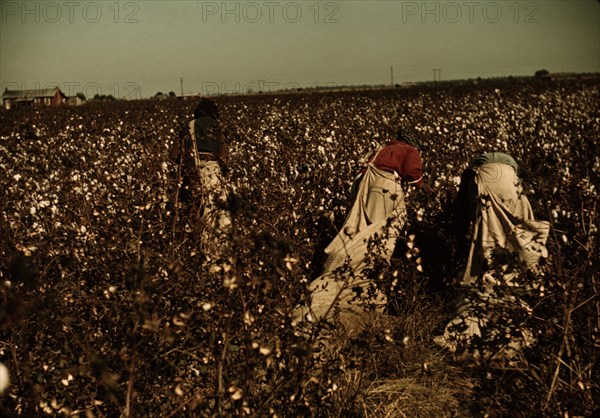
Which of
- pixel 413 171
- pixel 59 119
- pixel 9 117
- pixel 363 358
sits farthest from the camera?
pixel 9 117

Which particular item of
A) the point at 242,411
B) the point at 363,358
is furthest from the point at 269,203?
the point at 242,411

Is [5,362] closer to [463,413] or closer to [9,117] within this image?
[463,413]

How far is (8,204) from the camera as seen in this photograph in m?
6.13

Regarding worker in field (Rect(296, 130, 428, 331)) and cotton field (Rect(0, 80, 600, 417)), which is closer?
cotton field (Rect(0, 80, 600, 417))

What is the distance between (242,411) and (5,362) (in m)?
1.68

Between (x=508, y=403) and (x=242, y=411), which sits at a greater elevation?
(x=242, y=411)

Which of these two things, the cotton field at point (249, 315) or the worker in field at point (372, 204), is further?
the worker in field at point (372, 204)

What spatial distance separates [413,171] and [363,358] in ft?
11.9

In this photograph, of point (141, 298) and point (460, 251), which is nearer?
point (141, 298)

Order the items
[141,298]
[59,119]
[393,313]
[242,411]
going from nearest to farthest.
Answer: [141,298], [242,411], [393,313], [59,119]

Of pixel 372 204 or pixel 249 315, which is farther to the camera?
pixel 372 204

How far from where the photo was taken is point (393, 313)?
5672mm

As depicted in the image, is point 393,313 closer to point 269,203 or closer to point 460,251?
point 460,251

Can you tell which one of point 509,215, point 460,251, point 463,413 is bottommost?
point 463,413
